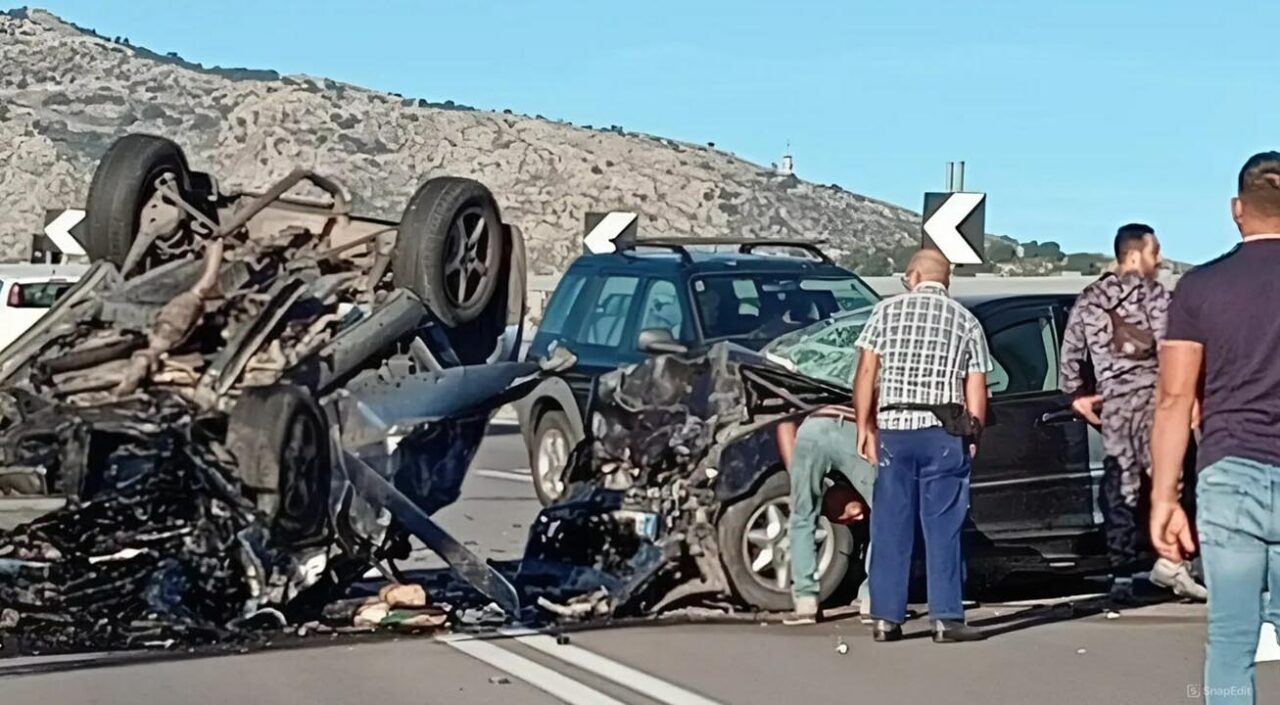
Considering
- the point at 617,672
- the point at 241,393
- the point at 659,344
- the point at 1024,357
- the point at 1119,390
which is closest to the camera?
the point at 617,672

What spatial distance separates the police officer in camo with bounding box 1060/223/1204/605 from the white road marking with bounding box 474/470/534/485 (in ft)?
23.8

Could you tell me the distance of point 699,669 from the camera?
8203mm

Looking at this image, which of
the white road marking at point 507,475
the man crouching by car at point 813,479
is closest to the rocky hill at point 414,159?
the white road marking at point 507,475

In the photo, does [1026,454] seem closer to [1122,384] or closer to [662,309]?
[1122,384]

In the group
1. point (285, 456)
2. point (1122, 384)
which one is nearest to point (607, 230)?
point (1122, 384)

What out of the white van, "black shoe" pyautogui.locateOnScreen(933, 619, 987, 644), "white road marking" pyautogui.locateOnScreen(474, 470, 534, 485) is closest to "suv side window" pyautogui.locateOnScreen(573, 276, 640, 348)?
"white road marking" pyautogui.locateOnScreen(474, 470, 534, 485)

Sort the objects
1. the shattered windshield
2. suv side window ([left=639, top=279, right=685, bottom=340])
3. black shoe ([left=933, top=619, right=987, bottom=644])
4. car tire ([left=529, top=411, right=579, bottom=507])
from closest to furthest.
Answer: black shoe ([left=933, top=619, right=987, bottom=644]) → the shattered windshield → car tire ([left=529, top=411, right=579, bottom=507]) → suv side window ([left=639, top=279, right=685, bottom=340])

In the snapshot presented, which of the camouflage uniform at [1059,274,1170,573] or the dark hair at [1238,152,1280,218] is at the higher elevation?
the dark hair at [1238,152,1280,218]

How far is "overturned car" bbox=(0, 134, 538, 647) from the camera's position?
28.6 feet

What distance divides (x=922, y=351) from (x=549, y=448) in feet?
16.5

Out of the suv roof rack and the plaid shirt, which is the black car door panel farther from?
the suv roof rack

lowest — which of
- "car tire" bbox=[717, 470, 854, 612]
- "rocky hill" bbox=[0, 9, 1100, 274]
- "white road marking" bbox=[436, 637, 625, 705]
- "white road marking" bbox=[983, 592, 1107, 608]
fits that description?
"white road marking" bbox=[436, 637, 625, 705]

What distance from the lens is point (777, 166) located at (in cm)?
6975

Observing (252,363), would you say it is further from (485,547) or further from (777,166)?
(777,166)
